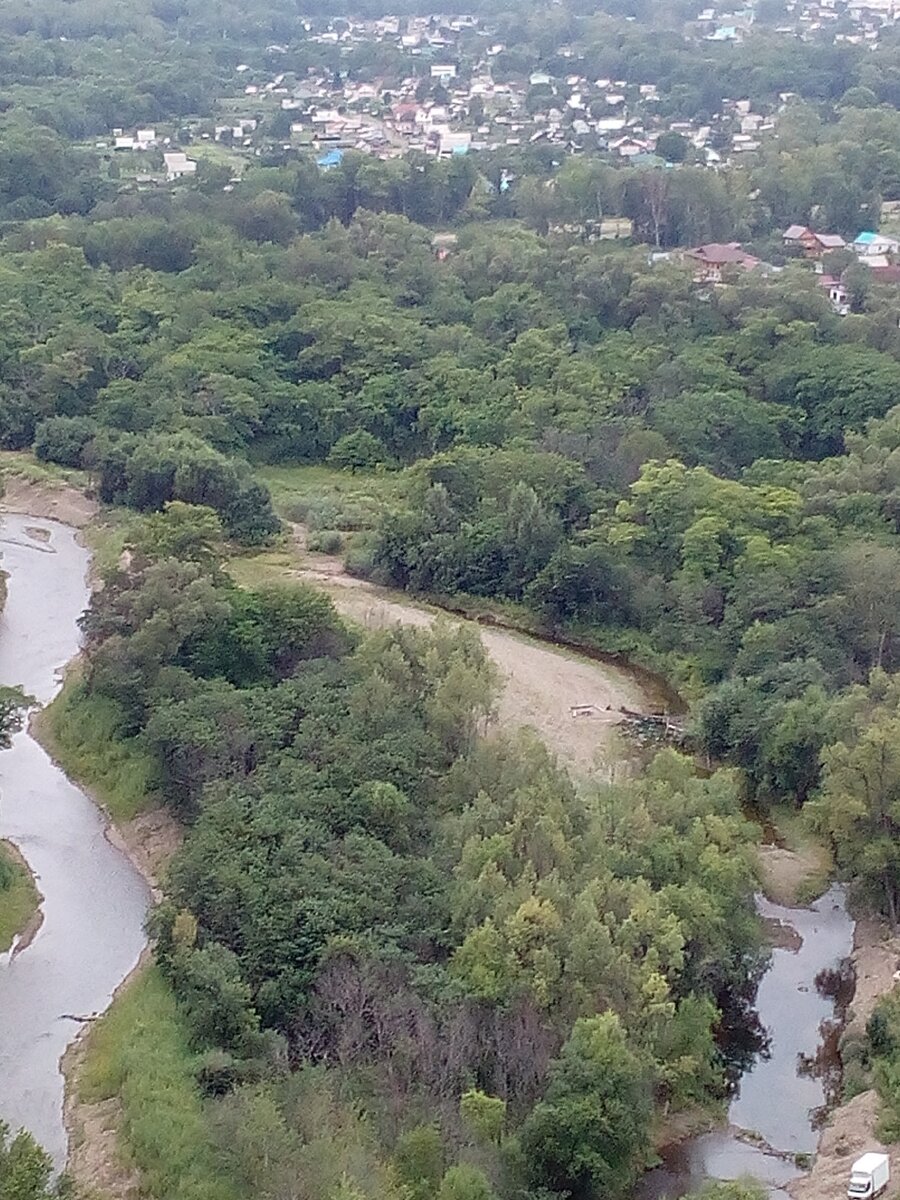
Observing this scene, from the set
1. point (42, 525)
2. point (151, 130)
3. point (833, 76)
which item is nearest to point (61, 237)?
point (42, 525)

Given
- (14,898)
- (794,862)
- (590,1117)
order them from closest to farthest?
(590,1117), (14,898), (794,862)

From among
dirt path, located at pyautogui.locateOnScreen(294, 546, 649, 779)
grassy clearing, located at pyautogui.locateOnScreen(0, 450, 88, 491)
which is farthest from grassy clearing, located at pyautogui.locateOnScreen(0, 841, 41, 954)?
grassy clearing, located at pyautogui.locateOnScreen(0, 450, 88, 491)

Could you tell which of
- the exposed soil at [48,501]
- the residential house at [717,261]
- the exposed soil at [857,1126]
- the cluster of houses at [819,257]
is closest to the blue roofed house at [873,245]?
the cluster of houses at [819,257]

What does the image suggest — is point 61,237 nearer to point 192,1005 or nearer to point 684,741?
point 684,741

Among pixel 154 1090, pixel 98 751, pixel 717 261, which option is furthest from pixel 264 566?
pixel 717 261

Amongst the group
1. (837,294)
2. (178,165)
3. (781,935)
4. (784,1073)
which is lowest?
(178,165)

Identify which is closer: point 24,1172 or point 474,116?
point 24,1172

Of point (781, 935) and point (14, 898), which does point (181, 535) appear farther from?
point (781, 935)

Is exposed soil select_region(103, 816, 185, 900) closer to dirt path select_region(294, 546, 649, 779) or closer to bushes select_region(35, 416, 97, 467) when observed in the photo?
dirt path select_region(294, 546, 649, 779)
